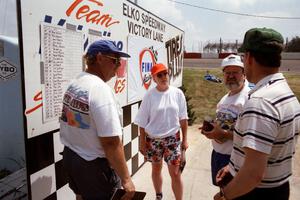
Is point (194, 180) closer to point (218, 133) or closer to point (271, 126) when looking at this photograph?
point (218, 133)

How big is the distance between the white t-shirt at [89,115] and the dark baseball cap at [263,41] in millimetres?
749

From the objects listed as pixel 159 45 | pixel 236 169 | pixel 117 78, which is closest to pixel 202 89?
pixel 159 45

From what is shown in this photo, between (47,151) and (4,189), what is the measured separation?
0.75 metres

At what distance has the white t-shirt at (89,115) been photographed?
150 cm

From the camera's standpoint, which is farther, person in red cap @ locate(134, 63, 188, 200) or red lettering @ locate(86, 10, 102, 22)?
person in red cap @ locate(134, 63, 188, 200)

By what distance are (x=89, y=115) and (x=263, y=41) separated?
93 cm

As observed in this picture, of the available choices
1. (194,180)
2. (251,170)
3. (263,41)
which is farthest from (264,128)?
(194,180)

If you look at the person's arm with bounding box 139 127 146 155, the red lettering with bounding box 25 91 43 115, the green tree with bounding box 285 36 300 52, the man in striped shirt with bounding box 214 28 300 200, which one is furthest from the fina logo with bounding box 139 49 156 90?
the green tree with bounding box 285 36 300 52

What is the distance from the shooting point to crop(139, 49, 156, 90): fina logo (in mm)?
3571

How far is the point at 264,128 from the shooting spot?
1.20 m

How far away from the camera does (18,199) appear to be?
2.26 m

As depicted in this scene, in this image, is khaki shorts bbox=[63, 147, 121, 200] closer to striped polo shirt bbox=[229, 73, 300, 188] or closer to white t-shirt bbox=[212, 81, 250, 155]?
striped polo shirt bbox=[229, 73, 300, 188]

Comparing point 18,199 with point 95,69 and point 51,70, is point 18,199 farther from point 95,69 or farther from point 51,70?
point 95,69

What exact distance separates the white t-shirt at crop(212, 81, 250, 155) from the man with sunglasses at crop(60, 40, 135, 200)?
881mm
